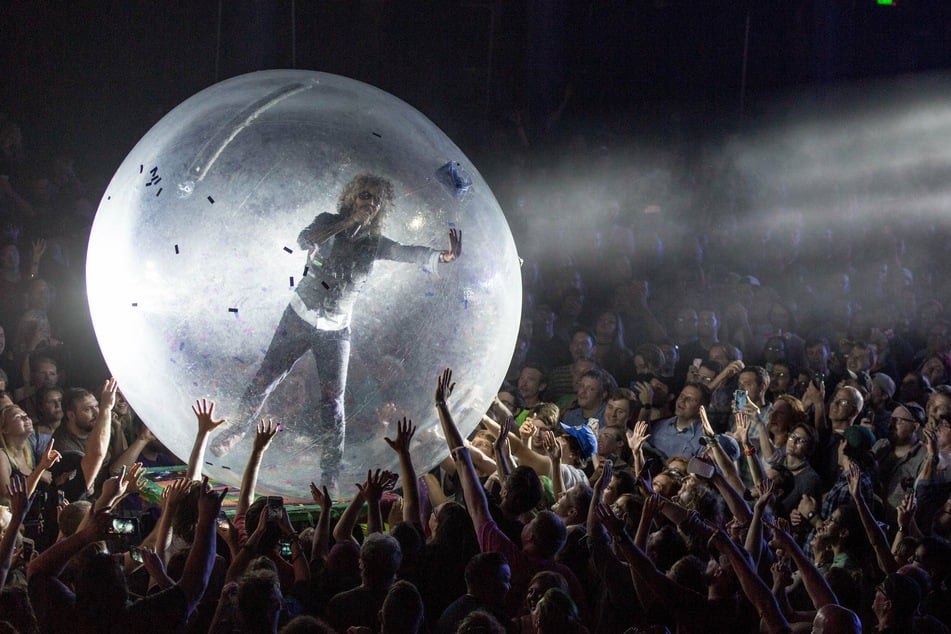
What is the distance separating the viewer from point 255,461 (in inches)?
178

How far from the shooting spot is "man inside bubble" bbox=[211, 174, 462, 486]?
4301 millimetres

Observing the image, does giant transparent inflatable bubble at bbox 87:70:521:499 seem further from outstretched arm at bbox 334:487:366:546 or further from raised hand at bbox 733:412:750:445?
raised hand at bbox 733:412:750:445

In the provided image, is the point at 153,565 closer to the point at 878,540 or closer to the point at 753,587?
the point at 753,587

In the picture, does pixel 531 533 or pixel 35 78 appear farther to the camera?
pixel 35 78

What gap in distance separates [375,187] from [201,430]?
123 cm

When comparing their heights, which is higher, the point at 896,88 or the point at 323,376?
the point at 896,88

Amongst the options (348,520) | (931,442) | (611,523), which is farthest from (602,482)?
(931,442)

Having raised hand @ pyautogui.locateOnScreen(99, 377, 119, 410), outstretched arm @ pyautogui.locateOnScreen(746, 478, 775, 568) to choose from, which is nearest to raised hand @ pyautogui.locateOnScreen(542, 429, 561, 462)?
outstretched arm @ pyautogui.locateOnScreen(746, 478, 775, 568)

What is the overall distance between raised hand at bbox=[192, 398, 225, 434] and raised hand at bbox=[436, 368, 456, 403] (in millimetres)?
900

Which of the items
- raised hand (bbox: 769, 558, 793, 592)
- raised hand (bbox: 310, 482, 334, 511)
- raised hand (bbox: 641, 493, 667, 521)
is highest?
raised hand (bbox: 641, 493, 667, 521)

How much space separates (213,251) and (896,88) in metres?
13.2

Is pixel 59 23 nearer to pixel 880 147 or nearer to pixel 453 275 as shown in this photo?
pixel 453 275

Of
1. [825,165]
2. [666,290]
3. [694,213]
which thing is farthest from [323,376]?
[825,165]

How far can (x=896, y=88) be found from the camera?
49.4 ft
